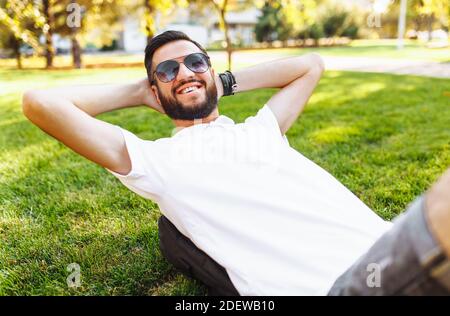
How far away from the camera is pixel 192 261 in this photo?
85.7 inches

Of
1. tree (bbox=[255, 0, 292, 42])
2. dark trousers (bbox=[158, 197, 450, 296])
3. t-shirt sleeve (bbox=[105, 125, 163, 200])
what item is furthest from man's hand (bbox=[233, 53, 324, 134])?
tree (bbox=[255, 0, 292, 42])

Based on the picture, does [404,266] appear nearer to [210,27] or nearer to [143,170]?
[143,170]

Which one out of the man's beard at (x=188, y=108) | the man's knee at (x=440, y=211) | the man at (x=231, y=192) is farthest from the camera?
the man's beard at (x=188, y=108)

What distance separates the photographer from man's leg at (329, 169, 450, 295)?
1136 mm

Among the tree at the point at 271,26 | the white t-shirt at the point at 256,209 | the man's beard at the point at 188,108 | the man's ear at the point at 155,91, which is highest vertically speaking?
the tree at the point at 271,26

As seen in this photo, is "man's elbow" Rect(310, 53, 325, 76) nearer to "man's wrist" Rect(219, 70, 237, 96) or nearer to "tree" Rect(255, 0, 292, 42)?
"man's wrist" Rect(219, 70, 237, 96)

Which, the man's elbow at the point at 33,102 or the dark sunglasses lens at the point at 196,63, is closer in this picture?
the man's elbow at the point at 33,102

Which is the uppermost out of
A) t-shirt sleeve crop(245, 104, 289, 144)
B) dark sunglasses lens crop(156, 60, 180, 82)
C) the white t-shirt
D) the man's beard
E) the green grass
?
dark sunglasses lens crop(156, 60, 180, 82)

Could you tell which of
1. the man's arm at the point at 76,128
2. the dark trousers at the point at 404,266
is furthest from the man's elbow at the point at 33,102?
the dark trousers at the point at 404,266

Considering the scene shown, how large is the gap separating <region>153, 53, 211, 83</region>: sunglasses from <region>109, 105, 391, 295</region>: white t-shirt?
16.4 inches

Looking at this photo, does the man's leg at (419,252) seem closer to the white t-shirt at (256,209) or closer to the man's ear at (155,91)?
the white t-shirt at (256,209)

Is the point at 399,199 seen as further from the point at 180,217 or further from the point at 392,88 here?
the point at 392,88

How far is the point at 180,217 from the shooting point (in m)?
1.87

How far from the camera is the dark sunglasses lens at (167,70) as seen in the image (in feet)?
7.32
